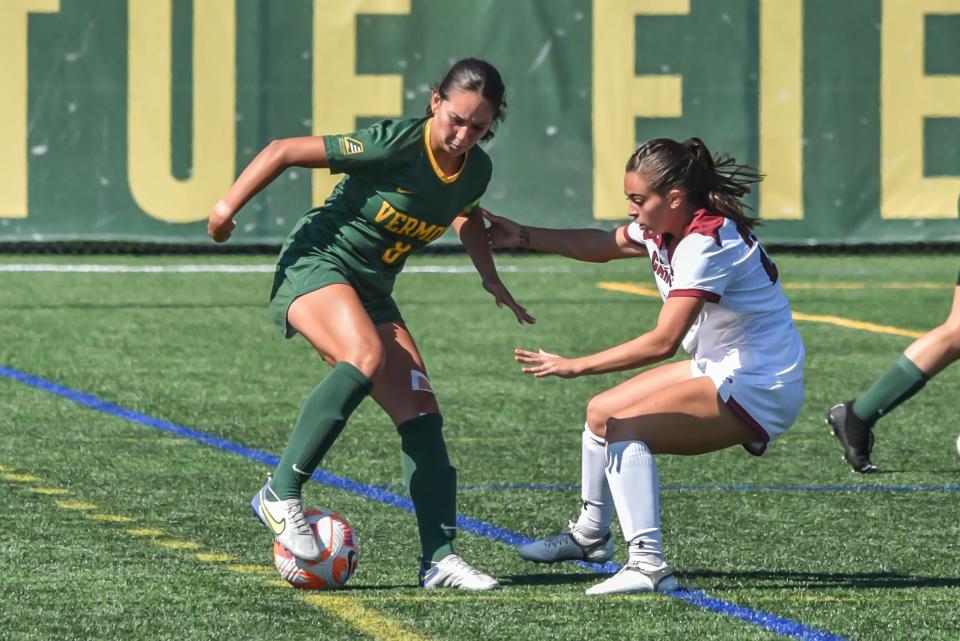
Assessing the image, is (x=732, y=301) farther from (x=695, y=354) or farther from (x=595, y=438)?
(x=595, y=438)

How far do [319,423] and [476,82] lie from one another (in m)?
1.02

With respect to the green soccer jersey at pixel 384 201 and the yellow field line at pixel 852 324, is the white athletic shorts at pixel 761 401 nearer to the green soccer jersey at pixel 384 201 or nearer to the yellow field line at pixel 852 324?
the green soccer jersey at pixel 384 201

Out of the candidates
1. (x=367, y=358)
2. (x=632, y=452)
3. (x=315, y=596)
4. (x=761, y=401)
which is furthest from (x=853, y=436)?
(x=315, y=596)

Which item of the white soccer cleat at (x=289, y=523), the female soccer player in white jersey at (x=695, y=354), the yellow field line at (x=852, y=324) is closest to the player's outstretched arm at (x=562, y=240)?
the female soccer player in white jersey at (x=695, y=354)

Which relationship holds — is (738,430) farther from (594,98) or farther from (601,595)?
(594,98)

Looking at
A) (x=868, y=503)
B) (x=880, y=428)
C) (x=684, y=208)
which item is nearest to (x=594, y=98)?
(x=880, y=428)

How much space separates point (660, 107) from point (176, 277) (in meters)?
4.52

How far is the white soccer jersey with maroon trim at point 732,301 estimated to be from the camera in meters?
5.12

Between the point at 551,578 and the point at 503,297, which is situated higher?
the point at 503,297

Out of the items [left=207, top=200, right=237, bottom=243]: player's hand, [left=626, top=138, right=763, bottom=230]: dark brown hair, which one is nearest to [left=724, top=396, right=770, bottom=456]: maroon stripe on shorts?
[left=626, top=138, right=763, bottom=230]: dark brown hair

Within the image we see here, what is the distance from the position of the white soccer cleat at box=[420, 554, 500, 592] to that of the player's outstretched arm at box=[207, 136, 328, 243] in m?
1.09

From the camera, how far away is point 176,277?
15867mm

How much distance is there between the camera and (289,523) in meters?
5.20

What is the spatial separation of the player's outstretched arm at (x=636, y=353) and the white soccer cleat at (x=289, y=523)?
73 cm
